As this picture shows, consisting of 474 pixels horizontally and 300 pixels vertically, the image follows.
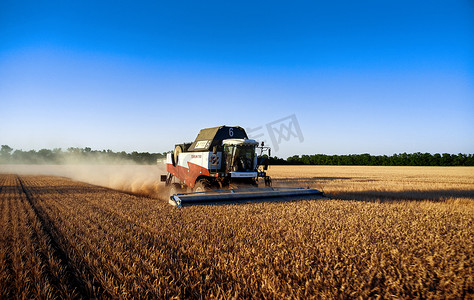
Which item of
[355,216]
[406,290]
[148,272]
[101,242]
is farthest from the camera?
[355,216]

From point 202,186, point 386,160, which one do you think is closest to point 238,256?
point 202,186

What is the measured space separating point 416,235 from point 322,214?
1.86 m

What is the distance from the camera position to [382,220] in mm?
5062

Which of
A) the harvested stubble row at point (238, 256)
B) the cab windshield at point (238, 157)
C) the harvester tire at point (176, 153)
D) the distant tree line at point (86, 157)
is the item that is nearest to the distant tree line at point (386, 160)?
the distant tree line at point (86, 157)

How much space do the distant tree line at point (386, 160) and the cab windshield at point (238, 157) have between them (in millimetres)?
38008

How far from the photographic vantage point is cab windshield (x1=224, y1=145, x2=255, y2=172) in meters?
9.25

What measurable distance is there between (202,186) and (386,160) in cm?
5470

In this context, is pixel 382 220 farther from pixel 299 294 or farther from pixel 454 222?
pixel 299 294

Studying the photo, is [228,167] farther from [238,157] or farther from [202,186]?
[202,186]

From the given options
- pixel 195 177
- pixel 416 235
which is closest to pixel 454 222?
pixel 416 235

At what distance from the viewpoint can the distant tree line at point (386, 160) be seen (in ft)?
160

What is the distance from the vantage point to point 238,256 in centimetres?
304

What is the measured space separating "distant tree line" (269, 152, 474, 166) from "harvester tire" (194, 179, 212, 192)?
126 ft

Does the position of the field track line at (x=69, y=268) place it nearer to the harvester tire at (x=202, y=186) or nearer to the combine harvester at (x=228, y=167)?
the combine harvester at (x=228, y=167)
